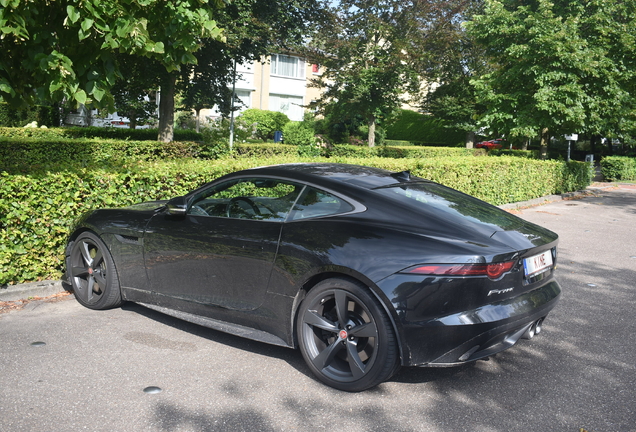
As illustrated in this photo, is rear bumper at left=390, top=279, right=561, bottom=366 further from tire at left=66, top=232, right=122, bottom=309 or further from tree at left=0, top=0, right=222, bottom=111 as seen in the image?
tree at left=0, top=0, right=222, bottom=111

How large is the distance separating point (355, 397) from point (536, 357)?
1.60m

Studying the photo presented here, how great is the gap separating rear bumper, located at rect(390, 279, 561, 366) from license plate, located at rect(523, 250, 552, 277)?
0.32 m

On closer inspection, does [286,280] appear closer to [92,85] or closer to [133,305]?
[133,305]

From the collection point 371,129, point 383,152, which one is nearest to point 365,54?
point 371,129

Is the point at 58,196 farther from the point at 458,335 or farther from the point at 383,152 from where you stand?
the point at 383,152

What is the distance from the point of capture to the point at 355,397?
3.49 m

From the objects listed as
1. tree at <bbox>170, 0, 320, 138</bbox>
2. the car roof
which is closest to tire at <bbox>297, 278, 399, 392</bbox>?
the car roof

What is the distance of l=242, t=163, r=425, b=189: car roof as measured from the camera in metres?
4.09

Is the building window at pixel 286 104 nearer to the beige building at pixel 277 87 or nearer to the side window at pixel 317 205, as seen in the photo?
the beige building at pixel 277 87

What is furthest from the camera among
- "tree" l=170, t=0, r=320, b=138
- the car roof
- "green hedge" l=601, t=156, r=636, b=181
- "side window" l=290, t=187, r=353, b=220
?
"green hedge" l=601, t=156, r=636, b=181

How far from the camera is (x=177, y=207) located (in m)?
4.50

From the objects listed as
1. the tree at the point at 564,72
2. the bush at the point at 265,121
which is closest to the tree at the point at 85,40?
the tree at the point at 564,72

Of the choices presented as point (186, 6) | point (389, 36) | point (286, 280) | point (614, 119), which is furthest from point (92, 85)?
point (389, 36)

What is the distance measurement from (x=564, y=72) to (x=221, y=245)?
53.6 feet
